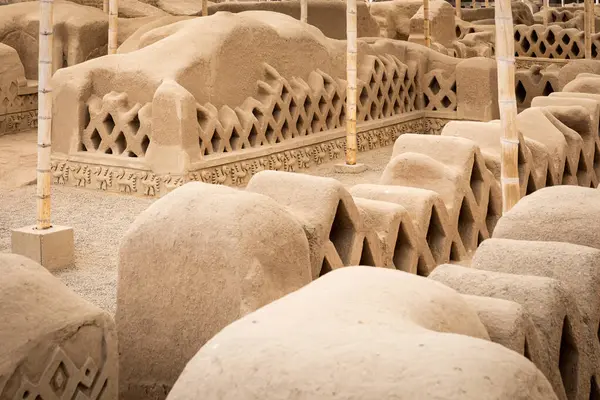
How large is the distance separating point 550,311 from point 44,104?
3733mm

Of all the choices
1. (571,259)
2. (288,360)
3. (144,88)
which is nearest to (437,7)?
(144,88)

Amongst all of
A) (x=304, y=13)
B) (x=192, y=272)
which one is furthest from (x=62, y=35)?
(x=192, y=272)

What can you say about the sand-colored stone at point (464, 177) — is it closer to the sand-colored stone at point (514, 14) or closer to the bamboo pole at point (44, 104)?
the bamboo pole at point (44, 104)

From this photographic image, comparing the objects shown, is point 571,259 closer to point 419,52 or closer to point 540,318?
point 540,318

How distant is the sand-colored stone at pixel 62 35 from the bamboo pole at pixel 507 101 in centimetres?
670

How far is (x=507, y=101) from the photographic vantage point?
5.20 metres

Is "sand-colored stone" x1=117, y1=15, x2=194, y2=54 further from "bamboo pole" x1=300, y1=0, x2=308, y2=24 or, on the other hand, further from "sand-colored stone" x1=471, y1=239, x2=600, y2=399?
"sand-colored stone" x1=471, y1=239, x2=600, y2=399

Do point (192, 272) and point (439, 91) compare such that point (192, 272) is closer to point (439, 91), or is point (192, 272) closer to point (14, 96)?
point (14, 96)

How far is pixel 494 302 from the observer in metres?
2.84

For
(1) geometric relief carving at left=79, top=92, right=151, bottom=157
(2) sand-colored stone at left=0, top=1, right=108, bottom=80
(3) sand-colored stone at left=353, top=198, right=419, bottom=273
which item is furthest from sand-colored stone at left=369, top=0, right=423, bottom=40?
(3) sand-colored stone at left=353, top=198, right=419, bottom=273

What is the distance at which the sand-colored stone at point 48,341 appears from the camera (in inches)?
109

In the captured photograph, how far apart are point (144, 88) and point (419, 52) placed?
429 centimetres

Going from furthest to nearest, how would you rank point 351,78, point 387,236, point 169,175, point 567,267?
point 351,78
point 169,175
point 387,236
point 567,267

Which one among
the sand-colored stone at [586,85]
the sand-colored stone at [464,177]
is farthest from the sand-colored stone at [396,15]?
the sand-colored stone at [464,177]
